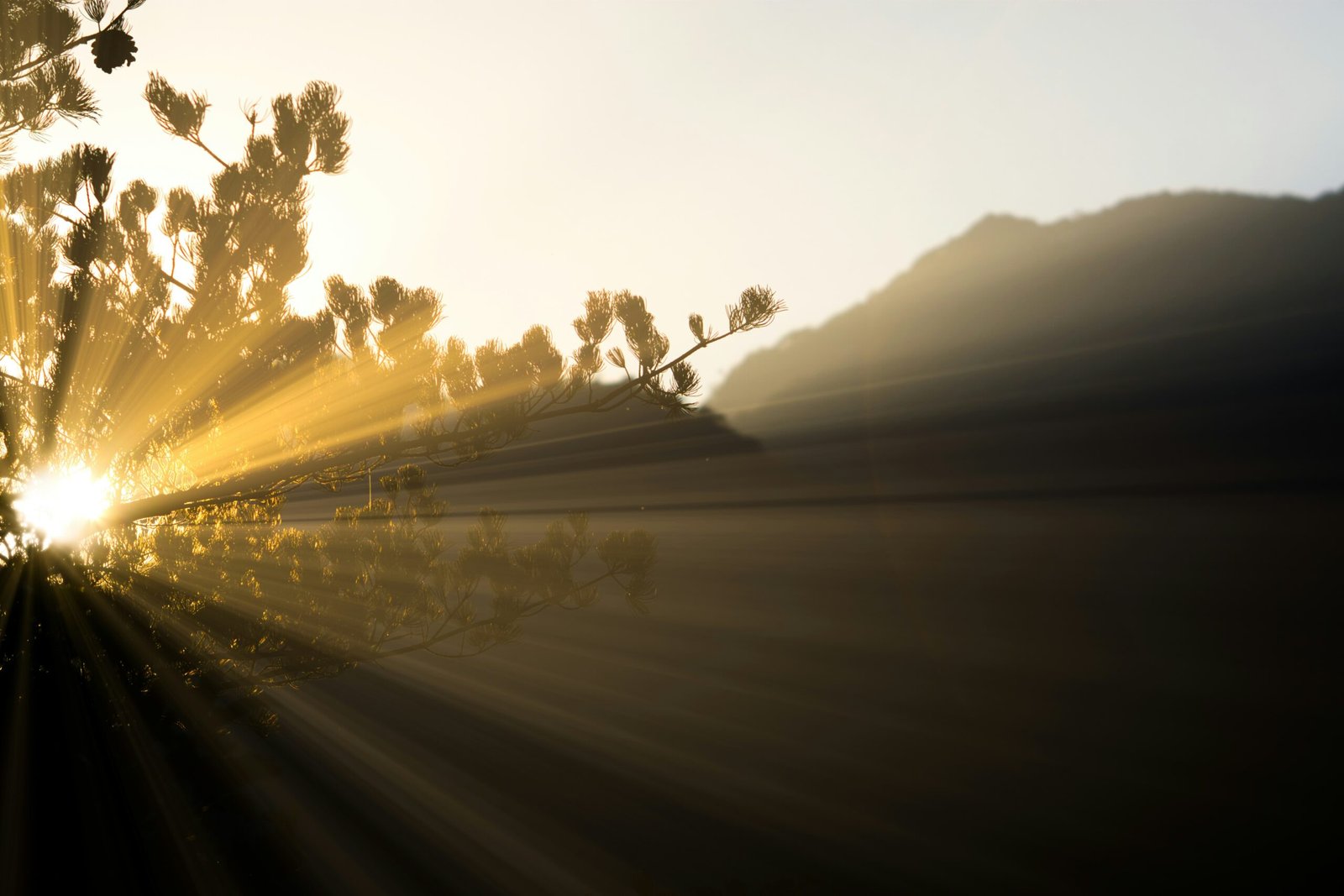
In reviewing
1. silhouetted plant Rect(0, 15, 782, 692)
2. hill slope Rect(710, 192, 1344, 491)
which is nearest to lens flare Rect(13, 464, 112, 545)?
silhouetted plant Rect(0, 15, 782, 692)

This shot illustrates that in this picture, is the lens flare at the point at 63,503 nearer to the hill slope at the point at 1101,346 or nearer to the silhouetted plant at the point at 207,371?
the silhouetted plant at the point at 207,371

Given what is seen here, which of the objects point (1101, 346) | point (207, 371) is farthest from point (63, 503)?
point (1101, 346)

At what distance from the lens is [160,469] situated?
3920mm

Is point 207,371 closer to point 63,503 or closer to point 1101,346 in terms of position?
point 63,503

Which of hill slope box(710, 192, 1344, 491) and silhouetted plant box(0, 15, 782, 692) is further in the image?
hill slope box(710, 192, 1344, 491)

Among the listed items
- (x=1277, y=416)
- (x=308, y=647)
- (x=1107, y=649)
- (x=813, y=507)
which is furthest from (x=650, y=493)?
(x=1277, y=416)

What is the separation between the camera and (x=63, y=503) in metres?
3.50

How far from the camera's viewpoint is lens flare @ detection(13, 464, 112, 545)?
330 cm

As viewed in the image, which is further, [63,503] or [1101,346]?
[1101,346]

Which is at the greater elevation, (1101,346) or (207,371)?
(207,371)

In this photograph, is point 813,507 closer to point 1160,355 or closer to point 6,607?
point 1160,355

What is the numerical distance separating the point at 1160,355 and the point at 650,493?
2658cm

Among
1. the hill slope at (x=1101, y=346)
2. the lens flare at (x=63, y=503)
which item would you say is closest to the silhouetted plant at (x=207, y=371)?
the lens flare at (x=63, y=503)

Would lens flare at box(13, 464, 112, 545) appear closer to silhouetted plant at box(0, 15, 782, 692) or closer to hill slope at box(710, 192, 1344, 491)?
silhouetted plant at box(0, 15, 782, 692)
